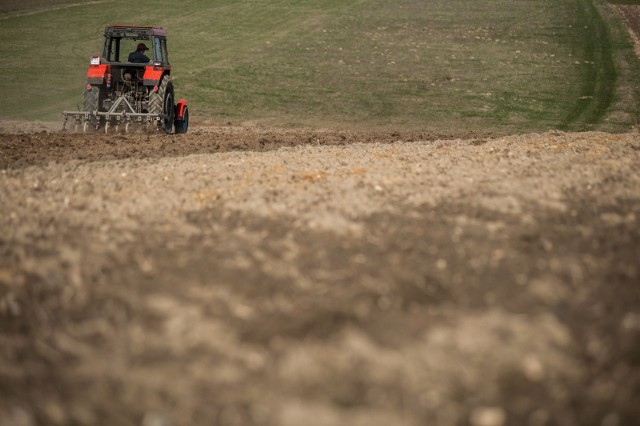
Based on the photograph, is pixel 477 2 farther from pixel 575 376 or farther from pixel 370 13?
pixel 575 376

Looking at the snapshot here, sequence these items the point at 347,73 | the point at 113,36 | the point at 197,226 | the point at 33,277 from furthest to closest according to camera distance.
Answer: the point at 347,73 < the point at 113,36 < the point at 197,226 < the point at 33,277

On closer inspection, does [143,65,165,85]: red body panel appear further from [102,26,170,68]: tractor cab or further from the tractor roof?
the tractor roof

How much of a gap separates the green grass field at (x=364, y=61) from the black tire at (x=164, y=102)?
614 centimetres

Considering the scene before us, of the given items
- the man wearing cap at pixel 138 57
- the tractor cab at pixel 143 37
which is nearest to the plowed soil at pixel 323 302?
the tractor cab at pixel 143 37

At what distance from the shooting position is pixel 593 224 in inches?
224

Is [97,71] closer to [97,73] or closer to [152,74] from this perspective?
[97,73]

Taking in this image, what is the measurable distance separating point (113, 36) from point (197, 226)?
10197 mm

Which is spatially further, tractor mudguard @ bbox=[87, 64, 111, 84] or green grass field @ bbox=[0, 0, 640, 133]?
green grass field @ bbox=[0, 0, 640, 133]

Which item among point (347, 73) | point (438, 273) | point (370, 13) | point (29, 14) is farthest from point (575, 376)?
point (29, 14)

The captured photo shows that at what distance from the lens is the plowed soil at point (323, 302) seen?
11.6 feet

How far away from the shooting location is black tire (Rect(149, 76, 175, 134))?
13789 mm

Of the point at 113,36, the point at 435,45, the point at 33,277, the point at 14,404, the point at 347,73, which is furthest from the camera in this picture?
the point at 435,45

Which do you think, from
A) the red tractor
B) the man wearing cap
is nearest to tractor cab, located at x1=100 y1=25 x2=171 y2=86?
the red tractor

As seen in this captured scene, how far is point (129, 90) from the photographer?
14.7 meters
